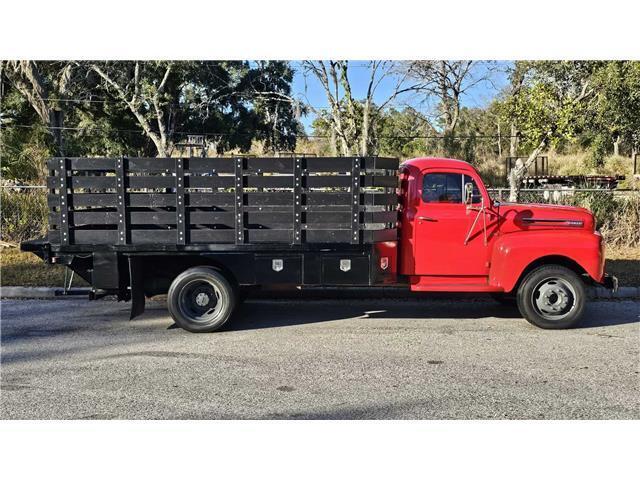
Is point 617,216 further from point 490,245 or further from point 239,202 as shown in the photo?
point 239,202

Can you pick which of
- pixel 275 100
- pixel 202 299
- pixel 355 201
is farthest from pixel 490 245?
pixel 275 100

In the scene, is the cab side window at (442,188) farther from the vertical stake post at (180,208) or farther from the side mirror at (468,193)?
the vertical stake post at (180,208)

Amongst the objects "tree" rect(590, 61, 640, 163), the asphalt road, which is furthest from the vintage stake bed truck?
"tree" rect(590, 61, 640, 163)

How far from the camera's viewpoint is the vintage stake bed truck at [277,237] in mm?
6711

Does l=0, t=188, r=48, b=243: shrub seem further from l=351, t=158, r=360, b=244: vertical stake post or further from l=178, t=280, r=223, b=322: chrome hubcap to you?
l=351, t=158, r=360, b=244: vertical stake post

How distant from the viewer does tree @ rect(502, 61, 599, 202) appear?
1280cm

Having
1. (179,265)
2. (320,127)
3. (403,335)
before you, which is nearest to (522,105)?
(320,127)

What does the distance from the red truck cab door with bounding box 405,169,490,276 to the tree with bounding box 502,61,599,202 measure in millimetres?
6730

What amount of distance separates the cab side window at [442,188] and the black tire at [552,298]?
1.40 m

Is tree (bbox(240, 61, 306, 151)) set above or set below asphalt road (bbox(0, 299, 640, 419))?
above

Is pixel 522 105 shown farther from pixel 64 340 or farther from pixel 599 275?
pixel 64 340

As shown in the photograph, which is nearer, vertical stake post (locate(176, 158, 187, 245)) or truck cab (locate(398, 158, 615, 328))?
vertical stake post (locate(176, 158, 187, 245))

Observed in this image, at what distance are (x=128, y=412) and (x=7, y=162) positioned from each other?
542 inches

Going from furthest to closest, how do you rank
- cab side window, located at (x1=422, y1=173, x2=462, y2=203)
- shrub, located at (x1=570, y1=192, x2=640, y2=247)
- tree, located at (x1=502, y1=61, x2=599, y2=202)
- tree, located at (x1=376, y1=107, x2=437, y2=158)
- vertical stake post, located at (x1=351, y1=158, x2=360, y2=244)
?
tree, located at (x1=376, y1=107, x2=437, y2=158) < tree, located at (x1=502, y1=61, x2=599, y2=202) < shrub, located at (x1=570, y1=192, x2=640, y2=247) < cab side window, located at (x1=422, y1=173, x2=462, y2=203) < vertical stake post, located at (x1=351, y1=158, x2=360, y2=244)
